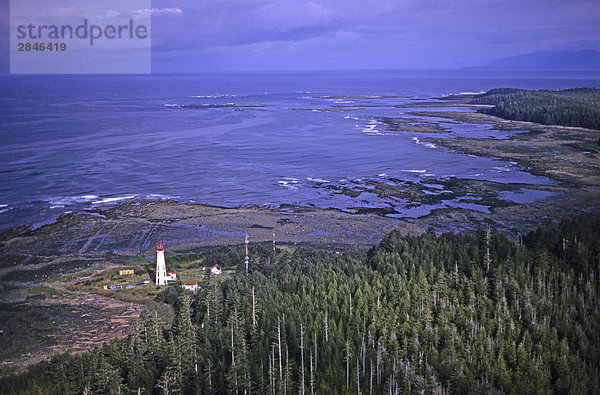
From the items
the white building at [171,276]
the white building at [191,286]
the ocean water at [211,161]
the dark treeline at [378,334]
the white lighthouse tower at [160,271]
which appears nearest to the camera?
the dark treeline at [378,334]

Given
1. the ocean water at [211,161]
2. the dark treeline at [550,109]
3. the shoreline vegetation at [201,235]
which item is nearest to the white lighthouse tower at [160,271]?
the shoreline vegetation at [201,235]

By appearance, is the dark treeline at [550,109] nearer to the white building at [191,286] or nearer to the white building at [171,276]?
the white building at [171,276]

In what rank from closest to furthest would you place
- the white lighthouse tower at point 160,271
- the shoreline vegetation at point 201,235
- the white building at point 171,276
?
the shoreline vegetation at point 201,235 → the white lighthouse tower at point 160,271 → the white building at point 171,276

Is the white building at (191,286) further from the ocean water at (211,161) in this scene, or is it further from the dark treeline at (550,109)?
the dark treeline at (550,109)

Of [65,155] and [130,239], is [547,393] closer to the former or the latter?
[130,239]

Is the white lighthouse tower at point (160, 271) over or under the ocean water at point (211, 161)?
under

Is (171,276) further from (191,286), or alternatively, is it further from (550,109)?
(550,109)

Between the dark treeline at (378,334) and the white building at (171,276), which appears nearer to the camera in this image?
the dark treeline at (378,334)

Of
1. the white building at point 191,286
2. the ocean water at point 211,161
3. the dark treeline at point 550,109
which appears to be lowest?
the white building at point 191,286
